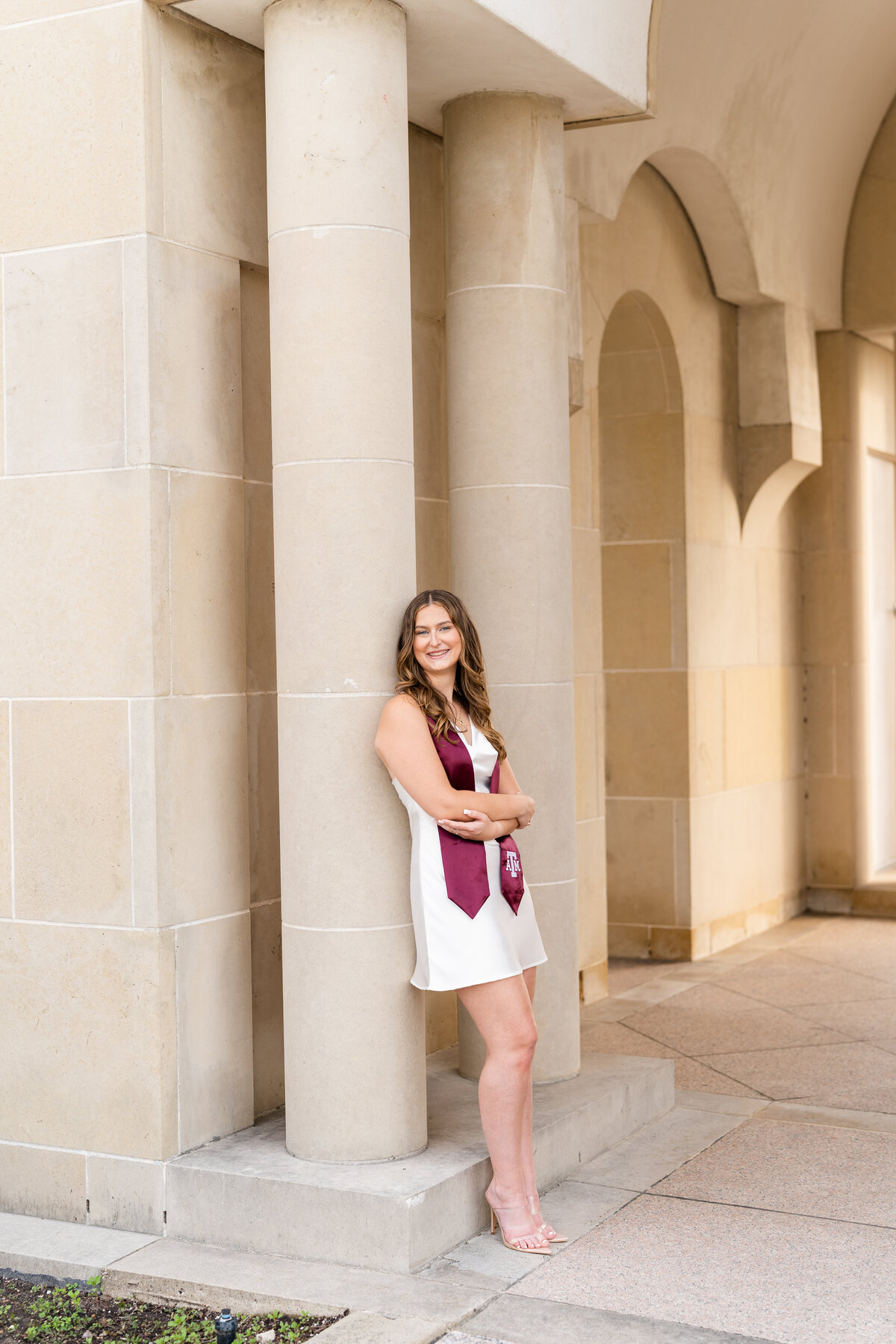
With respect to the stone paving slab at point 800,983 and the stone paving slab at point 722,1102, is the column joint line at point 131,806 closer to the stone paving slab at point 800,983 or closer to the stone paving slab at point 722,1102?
the stone paving slab at point 722,1102

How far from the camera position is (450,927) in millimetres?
4820

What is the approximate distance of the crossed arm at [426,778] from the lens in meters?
4.76

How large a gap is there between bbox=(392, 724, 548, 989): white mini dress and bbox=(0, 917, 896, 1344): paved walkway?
2.90ft

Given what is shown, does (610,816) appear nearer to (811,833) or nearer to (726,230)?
(811,833)

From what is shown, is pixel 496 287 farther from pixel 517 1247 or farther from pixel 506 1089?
pixel 517 1247

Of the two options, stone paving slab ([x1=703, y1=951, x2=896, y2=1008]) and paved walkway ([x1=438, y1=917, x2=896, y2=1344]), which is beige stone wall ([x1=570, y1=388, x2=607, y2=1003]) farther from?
stone paving slab ([x1=703, y1=951, x2=896, y2=1008])

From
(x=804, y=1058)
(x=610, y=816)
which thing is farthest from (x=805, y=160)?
(x=804, y=1058)

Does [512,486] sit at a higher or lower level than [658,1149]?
higher

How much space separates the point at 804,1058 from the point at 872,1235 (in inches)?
93.8

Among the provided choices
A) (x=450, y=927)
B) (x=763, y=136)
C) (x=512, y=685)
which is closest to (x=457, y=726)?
(x=450, y=927)

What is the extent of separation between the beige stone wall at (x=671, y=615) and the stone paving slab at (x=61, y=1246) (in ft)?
17.5

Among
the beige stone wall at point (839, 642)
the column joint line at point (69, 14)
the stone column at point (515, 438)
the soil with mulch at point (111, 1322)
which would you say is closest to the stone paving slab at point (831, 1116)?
the stone column at point (515, 438)

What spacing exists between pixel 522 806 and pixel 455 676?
1.63 feet

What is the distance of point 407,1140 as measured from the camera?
5039 millimetres
